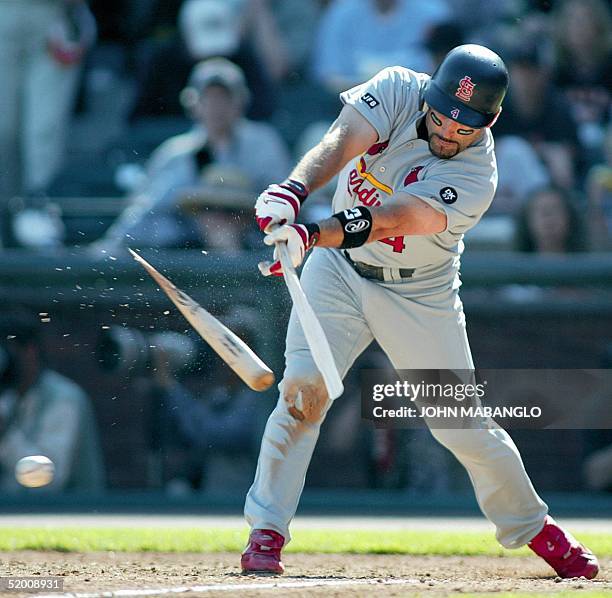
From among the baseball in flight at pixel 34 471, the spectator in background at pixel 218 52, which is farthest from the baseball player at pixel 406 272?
the spectator in background at pixel 218 52

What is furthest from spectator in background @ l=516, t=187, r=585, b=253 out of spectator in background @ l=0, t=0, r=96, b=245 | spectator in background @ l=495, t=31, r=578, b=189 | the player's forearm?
the player's forearm

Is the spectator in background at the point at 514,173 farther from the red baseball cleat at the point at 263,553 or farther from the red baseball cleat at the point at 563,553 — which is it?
the red baseball cleat at the point at 263,553

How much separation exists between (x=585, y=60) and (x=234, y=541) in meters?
5.70

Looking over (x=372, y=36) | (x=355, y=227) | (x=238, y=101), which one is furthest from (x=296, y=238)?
(x=372, y=36)

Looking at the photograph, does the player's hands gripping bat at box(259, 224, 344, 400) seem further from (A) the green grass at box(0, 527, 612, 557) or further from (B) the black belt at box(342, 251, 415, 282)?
(A) the green grass at box(0, 527, 612, 557)

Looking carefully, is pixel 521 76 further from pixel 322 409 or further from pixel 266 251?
pixel 322 409

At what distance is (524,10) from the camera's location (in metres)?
10.5

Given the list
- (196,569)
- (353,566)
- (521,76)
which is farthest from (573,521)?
(521,76)

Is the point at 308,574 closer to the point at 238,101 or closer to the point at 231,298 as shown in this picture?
the point at 231,298

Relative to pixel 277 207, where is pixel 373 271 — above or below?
below

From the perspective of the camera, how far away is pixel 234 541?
616 cm

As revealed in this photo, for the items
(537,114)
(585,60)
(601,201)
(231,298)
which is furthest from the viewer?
(585,60)

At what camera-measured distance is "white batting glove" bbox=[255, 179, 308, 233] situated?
441cm

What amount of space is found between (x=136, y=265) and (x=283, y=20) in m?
3.44
